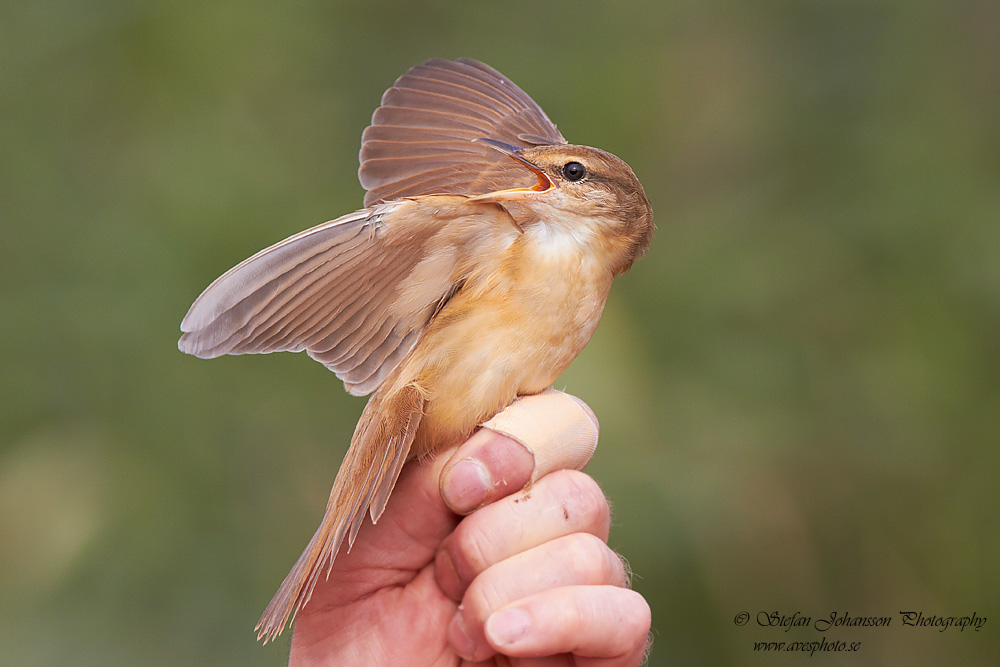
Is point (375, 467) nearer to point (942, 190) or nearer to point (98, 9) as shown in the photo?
point (942, 190)

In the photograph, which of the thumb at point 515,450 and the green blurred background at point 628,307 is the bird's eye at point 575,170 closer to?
the thumb at point 515,450

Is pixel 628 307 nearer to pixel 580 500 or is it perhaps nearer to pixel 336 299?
pixel 580 500

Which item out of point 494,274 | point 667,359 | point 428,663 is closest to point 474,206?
point 494,274

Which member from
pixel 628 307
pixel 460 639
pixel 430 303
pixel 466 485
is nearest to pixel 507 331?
pixel 430 303

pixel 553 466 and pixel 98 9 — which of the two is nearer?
pixel 553 466

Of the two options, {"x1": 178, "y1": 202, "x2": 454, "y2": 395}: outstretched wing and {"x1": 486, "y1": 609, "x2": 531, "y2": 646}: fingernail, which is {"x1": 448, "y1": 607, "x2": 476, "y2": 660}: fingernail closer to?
{"x1": 486, "y1": 609, "x2": 531, "y2": 646}: fingernail

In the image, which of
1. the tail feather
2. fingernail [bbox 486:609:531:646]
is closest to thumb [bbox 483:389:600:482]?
the tail feather
